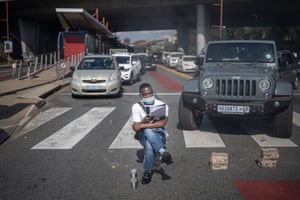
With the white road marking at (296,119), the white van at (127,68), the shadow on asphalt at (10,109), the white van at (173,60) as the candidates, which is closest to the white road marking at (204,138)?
the white road marking at (296,119)

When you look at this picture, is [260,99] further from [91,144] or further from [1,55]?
[1,55]

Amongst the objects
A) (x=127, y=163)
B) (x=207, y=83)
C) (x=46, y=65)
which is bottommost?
(x=127, y=163)

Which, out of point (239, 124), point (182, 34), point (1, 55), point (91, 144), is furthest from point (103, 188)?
point (182, 34)

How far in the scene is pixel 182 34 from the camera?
64.9 m

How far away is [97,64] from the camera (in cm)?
1652

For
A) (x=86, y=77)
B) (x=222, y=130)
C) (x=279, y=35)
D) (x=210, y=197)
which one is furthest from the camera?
(x=279, y=35)

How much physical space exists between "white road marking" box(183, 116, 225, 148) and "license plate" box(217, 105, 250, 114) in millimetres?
598

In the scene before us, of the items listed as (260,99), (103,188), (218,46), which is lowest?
(103,188)

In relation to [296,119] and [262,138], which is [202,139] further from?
[296,119]

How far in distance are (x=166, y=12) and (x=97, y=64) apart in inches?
1356

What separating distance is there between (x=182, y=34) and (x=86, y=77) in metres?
51.5

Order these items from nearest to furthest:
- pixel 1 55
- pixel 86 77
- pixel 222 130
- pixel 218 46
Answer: pixel 222 130, pixel 218 46, pixel 86 77, pixel 1 55

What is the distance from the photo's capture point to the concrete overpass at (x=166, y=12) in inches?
1740

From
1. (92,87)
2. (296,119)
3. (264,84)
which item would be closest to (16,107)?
(92,87)
